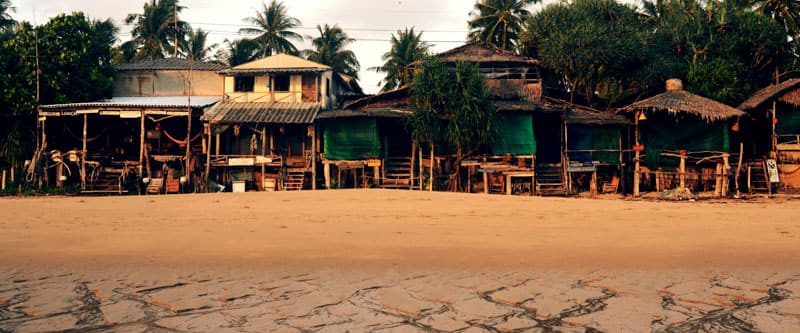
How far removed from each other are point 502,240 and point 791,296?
13.0 feet

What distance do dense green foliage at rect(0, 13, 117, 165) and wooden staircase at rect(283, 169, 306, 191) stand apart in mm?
9792

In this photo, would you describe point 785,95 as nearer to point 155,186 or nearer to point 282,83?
point 282,83

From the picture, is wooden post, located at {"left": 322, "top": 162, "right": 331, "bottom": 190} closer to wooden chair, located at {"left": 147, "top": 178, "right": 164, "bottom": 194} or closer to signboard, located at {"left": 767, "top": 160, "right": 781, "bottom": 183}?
wooden chair, located at {"left": 147, "top": 178, "right": 164, "bottom": 194}

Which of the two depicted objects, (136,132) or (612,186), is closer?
(612,186)

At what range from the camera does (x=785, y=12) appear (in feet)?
86.8

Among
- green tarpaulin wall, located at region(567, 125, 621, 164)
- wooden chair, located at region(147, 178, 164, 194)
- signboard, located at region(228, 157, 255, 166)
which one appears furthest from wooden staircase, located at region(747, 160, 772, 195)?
wooden chair, located at region(147, 178, 164, 194)

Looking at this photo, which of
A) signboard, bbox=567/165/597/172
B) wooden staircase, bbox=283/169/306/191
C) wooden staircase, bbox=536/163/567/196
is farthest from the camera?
wooden staircase, bbox=283/169/306/191

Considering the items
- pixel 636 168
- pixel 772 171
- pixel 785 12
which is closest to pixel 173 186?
pixel 636 168

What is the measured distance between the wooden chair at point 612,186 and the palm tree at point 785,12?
12.6 m

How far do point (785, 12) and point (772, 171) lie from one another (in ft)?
37.5

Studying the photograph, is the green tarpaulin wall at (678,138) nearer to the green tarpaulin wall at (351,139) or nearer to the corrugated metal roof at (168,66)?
the green tarpaulin wall at (351,139)

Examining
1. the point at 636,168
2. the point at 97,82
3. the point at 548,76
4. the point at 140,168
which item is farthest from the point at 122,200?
the point at 548,76

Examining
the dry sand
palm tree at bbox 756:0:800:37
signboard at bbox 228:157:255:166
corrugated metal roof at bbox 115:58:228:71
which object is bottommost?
the dry sand

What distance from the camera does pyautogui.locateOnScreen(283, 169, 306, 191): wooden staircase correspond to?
2242 centimetres
